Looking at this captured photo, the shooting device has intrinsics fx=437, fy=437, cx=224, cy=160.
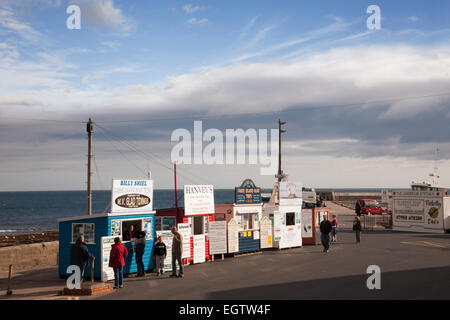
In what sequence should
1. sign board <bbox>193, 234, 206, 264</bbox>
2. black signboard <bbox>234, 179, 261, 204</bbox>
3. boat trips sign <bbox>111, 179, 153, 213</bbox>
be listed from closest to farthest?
boat trips sign <bbox>111, 179, 153, 213</bbox> → sign board <bbox>193, 234, 206, 264</bbox> → black signboard <bbox>234, 179, 261, 204</bbox>

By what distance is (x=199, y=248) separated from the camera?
62.8ft

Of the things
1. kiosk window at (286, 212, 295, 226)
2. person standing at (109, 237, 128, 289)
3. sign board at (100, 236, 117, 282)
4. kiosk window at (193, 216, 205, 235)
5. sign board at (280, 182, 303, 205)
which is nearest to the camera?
person standing at (109, 237, 128, 289)

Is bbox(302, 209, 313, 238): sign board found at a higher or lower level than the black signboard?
lower

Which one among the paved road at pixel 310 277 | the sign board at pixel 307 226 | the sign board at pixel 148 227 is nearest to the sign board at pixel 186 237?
the paved road at pixel 310 277

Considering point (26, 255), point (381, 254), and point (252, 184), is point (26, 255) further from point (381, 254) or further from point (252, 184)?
point (381, 254)

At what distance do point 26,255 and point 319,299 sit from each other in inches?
736

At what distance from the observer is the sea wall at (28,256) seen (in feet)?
76.8

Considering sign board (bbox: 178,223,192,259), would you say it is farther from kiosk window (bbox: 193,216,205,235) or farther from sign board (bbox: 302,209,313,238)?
sign board (bbox: 302,209,313,238)

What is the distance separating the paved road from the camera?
12.5 m

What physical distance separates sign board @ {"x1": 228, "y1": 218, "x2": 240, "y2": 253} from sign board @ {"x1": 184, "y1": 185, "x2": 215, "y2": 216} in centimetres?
114

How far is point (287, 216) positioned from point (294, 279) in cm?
993

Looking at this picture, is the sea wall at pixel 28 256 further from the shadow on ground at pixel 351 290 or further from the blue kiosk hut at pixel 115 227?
the shadow on ground at pixel 351 290

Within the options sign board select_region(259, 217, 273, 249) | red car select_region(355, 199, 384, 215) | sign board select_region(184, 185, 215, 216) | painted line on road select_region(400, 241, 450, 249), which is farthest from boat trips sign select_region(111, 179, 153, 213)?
red car select_region(355, 199, 384, 215)
